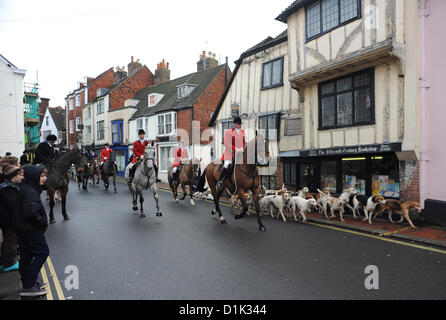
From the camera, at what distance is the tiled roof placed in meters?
23.8

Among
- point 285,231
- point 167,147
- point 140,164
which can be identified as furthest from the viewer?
point 167,147

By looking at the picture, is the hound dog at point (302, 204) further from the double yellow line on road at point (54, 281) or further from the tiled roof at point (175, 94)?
the tiled roof at point (175, 94)

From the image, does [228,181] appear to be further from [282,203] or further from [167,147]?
[167,147]

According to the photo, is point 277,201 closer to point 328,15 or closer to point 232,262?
point 232,262

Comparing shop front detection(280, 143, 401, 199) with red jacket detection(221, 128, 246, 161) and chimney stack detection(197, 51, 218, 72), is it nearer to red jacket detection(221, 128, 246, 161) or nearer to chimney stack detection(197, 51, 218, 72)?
red jacket detection(221, 128, 246, 161)

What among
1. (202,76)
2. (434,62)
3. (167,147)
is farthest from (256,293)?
(202,76)

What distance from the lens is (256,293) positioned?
4098 millimetres

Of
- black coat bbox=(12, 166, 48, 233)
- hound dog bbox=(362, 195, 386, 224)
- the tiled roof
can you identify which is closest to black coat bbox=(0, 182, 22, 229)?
black coat bbox=(12, 166, 48, 233)

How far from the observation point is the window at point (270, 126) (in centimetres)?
1324

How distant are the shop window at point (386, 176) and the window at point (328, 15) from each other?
195 inches

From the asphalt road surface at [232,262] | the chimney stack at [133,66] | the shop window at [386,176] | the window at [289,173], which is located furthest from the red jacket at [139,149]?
the chimney stack at [133,66]

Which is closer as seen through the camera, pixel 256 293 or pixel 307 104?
Answer: pixel 256 293

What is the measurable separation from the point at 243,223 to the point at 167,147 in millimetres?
17690

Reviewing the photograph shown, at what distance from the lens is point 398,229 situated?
7602 mm
